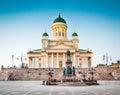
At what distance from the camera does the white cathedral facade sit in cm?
8858

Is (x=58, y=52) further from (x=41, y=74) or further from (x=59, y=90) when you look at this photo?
(x=59, y=90)

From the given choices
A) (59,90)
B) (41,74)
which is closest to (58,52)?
(41,74)

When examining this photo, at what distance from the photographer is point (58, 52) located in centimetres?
8881

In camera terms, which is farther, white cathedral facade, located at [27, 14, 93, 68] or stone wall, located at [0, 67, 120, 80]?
white cathedral facade, located at [27, 14, 93, 68]

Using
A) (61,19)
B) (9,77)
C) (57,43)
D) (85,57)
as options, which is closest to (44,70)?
(9,77)

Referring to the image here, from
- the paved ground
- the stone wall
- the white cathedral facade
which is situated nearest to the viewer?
the paved ground

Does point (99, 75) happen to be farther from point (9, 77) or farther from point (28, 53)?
point (28, 53)

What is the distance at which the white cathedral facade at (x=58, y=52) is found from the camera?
8858 cm

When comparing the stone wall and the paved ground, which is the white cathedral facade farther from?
the paved ground

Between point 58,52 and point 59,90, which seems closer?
point 59,90

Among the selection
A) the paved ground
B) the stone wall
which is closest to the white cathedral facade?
the stone wall

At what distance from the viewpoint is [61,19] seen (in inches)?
3999

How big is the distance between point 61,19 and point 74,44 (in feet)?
42.7

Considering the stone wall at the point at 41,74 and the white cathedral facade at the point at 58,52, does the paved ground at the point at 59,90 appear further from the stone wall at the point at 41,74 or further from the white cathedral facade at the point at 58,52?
the white cathedral facade at the point at 58,52
